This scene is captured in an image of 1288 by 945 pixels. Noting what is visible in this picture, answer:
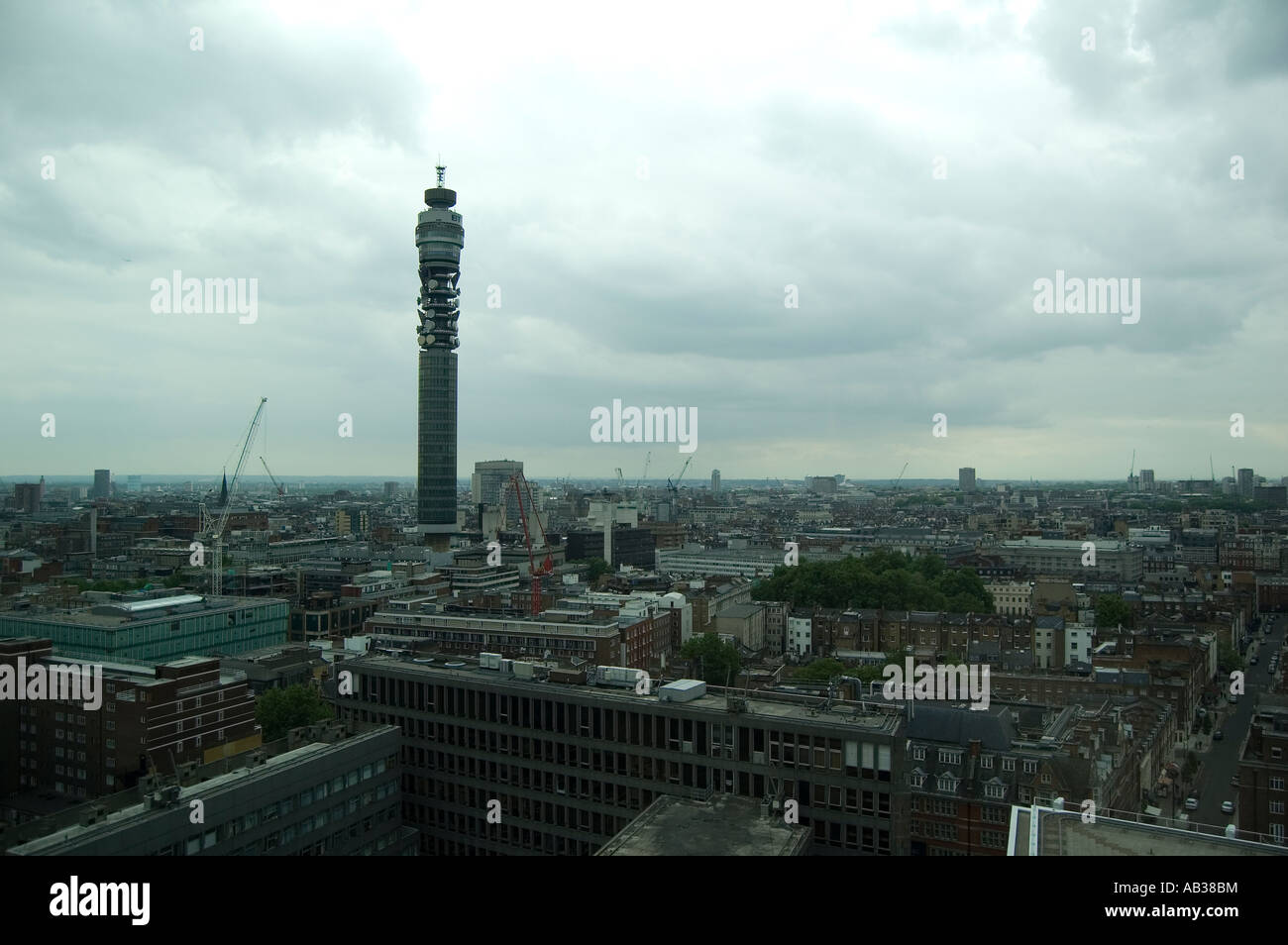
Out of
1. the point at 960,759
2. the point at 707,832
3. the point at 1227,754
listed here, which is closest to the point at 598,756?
the point at 707,832

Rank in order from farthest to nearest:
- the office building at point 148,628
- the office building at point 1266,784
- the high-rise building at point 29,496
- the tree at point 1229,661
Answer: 1. the high-rise building at point 29,496
2. the tree at point 1229,661
3. the office building at point 148,628
4. the office building at point 1266,784

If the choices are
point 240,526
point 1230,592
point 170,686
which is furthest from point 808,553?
point 170,686

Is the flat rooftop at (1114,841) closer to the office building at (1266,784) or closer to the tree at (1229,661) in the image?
the office building at (1266,784)

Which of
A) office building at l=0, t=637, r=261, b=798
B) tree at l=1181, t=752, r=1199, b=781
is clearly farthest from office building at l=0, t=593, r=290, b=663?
tree at l=1181, t=752, r=1199, b=781

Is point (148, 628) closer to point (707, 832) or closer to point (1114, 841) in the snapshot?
point (707, 832)

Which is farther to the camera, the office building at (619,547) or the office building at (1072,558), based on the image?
the office building at (619,547)

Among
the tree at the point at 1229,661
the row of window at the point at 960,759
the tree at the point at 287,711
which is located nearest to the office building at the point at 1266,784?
the row of window at the point at 960,759
